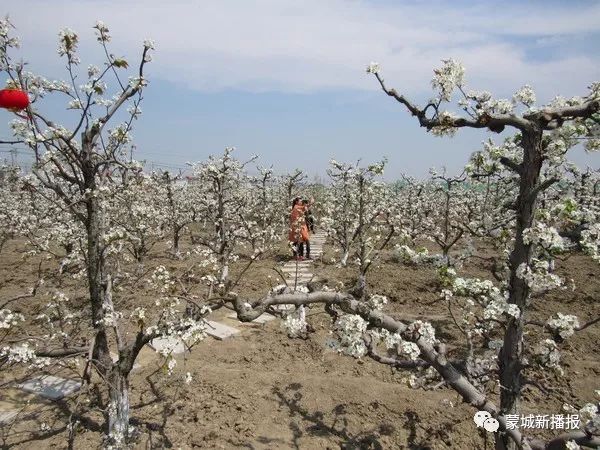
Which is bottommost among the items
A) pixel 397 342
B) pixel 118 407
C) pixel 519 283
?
pixel 118 407

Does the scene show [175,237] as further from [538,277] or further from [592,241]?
[592,241]

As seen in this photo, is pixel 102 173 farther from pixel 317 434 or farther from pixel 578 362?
pixel 578 362

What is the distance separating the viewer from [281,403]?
6.25m

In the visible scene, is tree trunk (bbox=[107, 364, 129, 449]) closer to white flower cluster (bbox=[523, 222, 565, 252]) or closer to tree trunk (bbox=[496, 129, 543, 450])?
tree trunk (bbox=[496, 129, 543, 450])

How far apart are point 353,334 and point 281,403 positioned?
10.2ft

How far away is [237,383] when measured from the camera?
6.64 m

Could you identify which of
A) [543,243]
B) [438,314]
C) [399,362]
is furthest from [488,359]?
[438,314]

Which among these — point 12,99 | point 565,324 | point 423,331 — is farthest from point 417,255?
point 12,99

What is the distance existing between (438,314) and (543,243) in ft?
23.6

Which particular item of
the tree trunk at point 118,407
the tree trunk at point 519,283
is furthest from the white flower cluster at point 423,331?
the tree trunk at point 118,407

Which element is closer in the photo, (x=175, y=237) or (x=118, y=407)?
(x=118, y=407)

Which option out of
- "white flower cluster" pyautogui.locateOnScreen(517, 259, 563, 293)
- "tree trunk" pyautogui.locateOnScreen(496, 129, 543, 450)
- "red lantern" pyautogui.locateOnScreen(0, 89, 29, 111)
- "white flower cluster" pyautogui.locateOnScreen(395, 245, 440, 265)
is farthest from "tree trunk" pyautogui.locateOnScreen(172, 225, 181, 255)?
"white flower cluster" pyautogui.locateOnScreen(517, 259, 563, 293)

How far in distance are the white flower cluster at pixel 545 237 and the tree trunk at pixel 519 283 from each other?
31cm

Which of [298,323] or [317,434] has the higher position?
[298,323]
